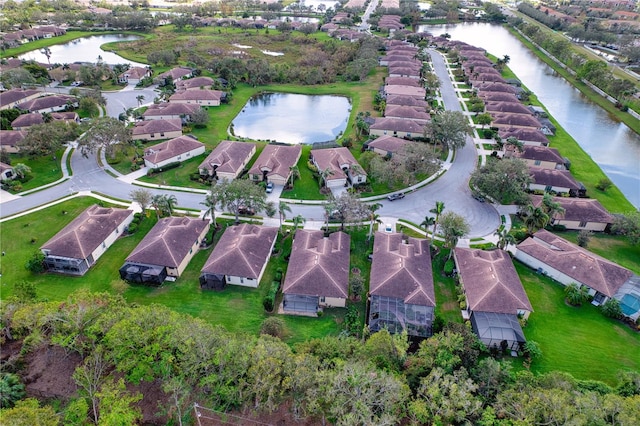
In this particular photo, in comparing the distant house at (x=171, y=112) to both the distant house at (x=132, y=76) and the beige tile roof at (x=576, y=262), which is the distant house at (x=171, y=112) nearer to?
the distant house at (x=132, y=76)

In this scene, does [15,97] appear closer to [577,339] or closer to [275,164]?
[275,164]

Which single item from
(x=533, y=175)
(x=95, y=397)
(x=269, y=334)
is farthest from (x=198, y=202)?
(x=533, y=175)

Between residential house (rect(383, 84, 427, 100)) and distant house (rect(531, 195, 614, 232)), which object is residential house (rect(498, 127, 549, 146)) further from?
residential house (rect(383, 84, 427, 100))

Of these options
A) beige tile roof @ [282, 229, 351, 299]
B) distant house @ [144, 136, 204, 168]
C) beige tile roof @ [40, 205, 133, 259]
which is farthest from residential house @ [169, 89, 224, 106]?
beige tile roof @ [282, 229, 351, 299]

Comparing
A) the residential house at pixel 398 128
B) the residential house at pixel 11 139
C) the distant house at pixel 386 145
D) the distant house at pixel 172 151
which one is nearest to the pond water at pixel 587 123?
A: the residential house at pixel 398 128

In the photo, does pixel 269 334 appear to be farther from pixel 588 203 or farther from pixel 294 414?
pixel 588 203

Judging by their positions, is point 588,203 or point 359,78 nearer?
point 588,203
